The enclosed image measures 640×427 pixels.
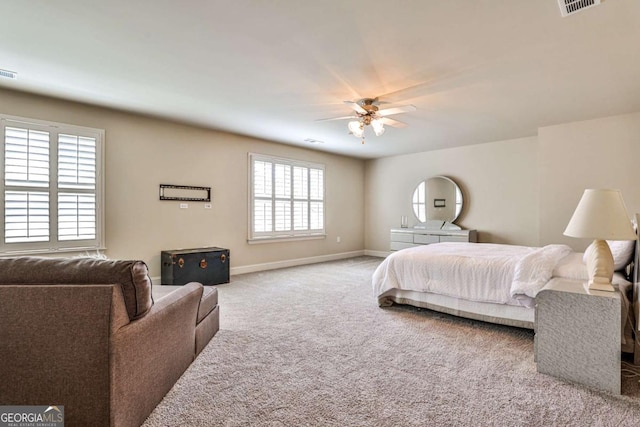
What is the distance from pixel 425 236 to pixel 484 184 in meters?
1.52

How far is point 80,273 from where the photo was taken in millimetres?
1504

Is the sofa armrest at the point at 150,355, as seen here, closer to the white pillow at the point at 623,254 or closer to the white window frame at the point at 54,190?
the white window frame at the point at 54,190

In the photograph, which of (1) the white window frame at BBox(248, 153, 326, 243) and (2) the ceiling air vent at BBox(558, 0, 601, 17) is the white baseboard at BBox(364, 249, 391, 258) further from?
(2) the ceiling air vent at BBox(558, 0, 601, 17)

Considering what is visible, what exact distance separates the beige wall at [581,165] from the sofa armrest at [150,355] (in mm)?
5412

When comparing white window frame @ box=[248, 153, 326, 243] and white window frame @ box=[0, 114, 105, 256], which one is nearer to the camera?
white window frame @ box=[0, 114, 105, 256]

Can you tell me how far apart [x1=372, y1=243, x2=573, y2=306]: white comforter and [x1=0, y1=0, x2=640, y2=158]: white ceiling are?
1.84 meters

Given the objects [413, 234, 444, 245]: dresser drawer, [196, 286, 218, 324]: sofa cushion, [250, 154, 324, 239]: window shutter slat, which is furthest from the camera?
[413, 234, 444, 245]: dresser drawer

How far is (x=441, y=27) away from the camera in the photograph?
2377mm

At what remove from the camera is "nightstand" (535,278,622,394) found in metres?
2.00

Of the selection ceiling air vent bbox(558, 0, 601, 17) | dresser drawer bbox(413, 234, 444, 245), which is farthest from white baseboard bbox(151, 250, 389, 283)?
ceiling air vent bbox(558, 0, 601, 17)

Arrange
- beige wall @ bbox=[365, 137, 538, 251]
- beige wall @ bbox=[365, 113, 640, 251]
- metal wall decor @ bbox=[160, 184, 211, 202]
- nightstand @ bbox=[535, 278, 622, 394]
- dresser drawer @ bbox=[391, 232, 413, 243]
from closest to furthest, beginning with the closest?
nightstand @ bbox=[535, 278, 622, 394] < beige wall @ bbox=[365, 113, 640, 251] < metal wall decor @ bbox=[160, 184, 211, 202] < beige wall @ bbox=[365, 137, 538, 251] < dresser drawer @ bbox=[391, 232, 413, 243]

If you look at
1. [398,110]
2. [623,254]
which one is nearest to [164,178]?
[398,110]

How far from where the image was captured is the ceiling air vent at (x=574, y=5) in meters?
2.07

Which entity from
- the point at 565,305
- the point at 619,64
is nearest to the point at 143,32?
the point at 565,305
